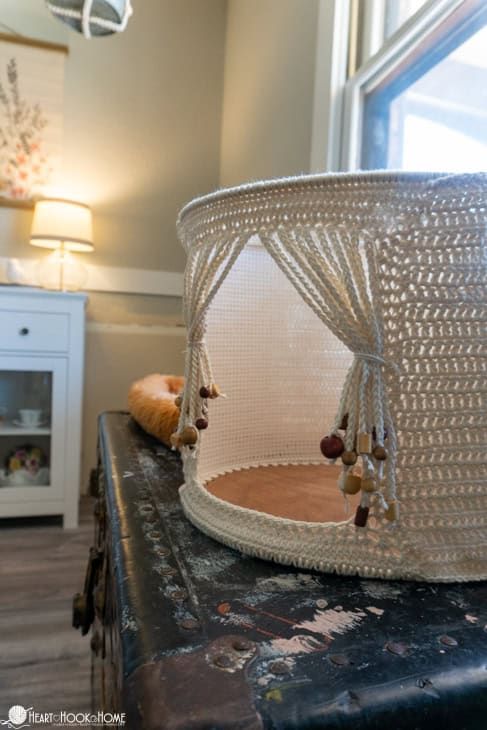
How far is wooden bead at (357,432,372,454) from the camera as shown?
34 centimetres

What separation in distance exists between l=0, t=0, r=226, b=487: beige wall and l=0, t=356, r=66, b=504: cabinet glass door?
30 cm

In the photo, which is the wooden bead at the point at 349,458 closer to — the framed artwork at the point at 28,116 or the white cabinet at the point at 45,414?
the white cabinet at the point at 45,414

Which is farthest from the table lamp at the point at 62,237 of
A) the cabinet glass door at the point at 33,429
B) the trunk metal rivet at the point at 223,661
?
the trunk metal rivet at the point at 223,661

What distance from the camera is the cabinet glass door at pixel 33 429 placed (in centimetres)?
170

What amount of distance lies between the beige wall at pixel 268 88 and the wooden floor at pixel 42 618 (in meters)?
1.21

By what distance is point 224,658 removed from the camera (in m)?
0.27

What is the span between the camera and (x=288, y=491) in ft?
1.98

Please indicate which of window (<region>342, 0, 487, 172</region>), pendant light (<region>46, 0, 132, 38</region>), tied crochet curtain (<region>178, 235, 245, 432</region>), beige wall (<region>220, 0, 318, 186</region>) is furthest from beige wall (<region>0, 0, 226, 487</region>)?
tied crochet curtain (<region>178, 235, 245, 432</region>)

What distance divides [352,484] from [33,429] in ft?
5.20

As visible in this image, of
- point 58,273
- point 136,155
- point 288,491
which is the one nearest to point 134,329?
point 58,273

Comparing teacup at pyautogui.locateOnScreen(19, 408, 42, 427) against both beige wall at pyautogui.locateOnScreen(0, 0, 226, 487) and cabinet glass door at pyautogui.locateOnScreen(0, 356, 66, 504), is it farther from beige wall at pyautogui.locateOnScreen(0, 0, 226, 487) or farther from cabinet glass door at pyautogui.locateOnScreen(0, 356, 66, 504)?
beige wall at pyautogui.locateOnScreen(0, 0, 226, 487)

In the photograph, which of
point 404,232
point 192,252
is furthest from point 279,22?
point 404,232

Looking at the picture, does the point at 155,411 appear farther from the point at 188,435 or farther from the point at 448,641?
the point at 448,641

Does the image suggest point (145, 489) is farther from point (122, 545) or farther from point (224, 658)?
point (224, 658)
